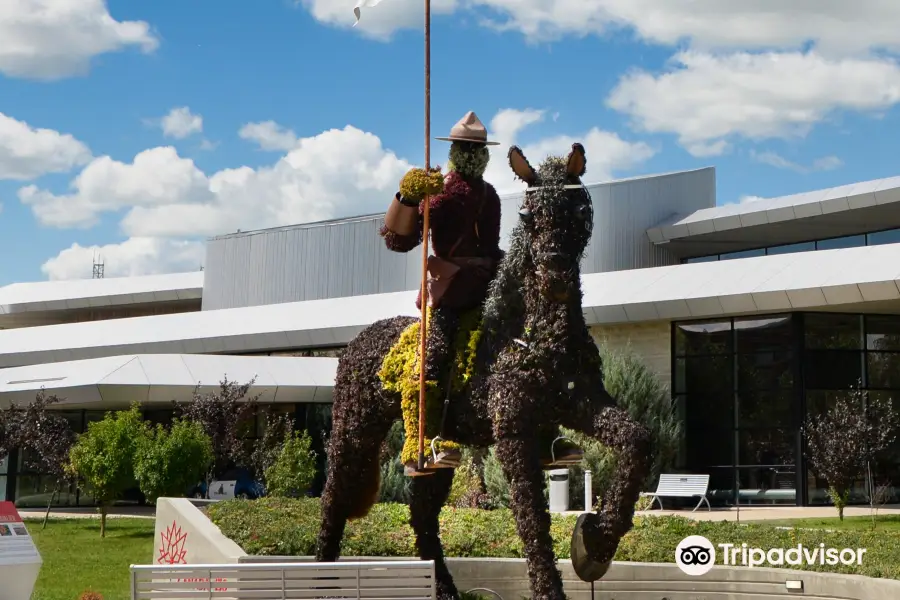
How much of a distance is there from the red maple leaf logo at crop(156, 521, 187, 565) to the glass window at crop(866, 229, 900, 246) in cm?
2200

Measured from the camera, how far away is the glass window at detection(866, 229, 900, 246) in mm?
29906

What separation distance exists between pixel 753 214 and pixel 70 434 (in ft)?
58.0

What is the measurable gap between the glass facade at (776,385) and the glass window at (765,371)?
21mm

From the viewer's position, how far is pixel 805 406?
23.4 meters

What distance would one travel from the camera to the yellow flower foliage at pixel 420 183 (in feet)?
28.2

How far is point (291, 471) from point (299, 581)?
46.4 ft

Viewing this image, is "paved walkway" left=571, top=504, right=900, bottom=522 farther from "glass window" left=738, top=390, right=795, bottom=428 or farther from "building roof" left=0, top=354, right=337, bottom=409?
"building roof" left=0, top=354, right=337, bottom=409

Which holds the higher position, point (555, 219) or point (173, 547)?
point (555, 219)

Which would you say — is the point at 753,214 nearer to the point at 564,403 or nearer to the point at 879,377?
the point at 879,377

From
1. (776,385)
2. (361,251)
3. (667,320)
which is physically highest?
(361,251)

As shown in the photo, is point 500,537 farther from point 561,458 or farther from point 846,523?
point 846,523

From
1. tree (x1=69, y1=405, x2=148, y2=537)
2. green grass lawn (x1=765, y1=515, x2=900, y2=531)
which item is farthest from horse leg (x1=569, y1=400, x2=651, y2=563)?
tree (x1=69, y1=405, x2=148, y2=537)

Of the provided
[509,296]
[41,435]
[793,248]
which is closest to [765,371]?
[793,248]

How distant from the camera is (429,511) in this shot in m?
9.77
